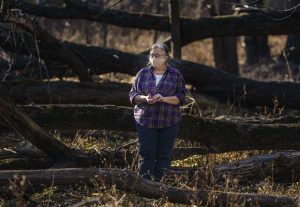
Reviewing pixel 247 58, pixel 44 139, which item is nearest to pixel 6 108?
pixel 44 139

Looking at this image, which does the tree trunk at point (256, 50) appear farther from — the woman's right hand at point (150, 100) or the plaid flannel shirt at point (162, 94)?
the woman's right hand at point (150, 100)

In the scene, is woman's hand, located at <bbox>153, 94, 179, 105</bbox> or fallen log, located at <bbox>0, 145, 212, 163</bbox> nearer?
woman's hand, located at <bbox>153, 94, 179, 105</bbox>

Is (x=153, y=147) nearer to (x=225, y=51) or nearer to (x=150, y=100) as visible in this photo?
(x=150, y=100)

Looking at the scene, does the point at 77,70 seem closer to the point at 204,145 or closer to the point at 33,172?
the point at 204,145

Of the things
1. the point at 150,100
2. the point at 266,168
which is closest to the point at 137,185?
the point at 150,100

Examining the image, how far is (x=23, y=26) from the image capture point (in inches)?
341

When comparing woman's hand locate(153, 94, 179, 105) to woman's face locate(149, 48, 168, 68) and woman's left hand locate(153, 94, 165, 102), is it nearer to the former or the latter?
woman's left hand locate(153, 94, 165, 102)

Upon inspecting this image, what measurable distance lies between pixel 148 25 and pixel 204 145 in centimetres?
480

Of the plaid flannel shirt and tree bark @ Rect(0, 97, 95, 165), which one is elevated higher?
the plaid flannel shirt

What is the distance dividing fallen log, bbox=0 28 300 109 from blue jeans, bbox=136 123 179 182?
4.37 m

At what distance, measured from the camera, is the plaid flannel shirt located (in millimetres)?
6555

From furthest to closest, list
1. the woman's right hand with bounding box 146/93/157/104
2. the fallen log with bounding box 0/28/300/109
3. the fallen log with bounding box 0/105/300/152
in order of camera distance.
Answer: the fallen log with bounding box 0/28/300/109 → the fallen log with bounding box 0/105/300/152 → the woman's right hand with bounding box 146/93/157/104

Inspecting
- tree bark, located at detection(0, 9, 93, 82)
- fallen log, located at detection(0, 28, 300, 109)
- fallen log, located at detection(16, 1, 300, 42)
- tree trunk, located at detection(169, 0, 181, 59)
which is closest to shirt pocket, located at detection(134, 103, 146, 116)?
tree bark, located at detection(0, 9, 93, 82)

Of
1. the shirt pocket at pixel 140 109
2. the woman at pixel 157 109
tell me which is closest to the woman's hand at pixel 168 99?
the woman at pixel 157 109
